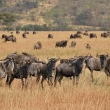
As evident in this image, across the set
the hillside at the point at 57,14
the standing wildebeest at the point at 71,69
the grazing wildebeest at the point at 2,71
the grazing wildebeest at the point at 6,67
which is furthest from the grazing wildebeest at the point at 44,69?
the hillside at the point at 57,14

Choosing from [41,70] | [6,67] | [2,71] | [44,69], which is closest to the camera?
[2,71]

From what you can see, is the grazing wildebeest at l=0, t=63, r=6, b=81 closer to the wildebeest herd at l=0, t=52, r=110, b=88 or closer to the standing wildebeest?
the wildebeest herd at l=0, t=52, r=110, b=88

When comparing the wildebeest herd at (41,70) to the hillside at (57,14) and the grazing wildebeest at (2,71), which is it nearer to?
the grazing wildebeest at (2,71)

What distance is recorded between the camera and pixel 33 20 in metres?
160

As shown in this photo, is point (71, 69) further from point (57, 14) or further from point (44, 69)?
point (57, 14)

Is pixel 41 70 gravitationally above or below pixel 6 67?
below

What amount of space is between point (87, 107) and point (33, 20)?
153 metres

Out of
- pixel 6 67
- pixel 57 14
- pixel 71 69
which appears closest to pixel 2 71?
pixel 6 67

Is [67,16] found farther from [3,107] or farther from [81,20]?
[3,107]

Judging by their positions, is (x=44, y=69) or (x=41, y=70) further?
(x=41, y=70)

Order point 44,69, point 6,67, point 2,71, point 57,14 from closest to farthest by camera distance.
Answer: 1. point 2,71
2. point 6,67
3. point 44,69
4. point 57,14

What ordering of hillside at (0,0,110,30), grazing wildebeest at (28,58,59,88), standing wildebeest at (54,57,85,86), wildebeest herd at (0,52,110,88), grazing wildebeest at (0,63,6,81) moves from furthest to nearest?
1. hillside at (0,0,110,30)
2. standing wildebeest at (54,57,85,86)
3. grazing wildebeest at (28,58,59,88)
4. wildebeest herd at (0,52,110,88)
5. grazing wildebeest at (0,63,6,81)

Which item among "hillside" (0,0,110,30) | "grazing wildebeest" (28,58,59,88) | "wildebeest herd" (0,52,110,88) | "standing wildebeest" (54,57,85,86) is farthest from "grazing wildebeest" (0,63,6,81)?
"hillside" (0,0,110,30)

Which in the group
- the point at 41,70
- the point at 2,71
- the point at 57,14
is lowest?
the point at 57,14
